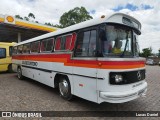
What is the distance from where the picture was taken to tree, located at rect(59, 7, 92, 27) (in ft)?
160

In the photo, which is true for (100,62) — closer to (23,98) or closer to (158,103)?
(158,103)

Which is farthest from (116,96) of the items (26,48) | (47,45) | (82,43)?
(26,48)

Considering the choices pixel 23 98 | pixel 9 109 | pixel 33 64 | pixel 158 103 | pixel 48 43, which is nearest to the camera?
pixel 9 109

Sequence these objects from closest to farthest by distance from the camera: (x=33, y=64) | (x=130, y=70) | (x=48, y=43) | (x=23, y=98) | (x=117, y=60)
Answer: (x=117, y=60)
(x=130, y=70)
(x=23, y=98)
(x=48, y=43)
(x=33, y=64)

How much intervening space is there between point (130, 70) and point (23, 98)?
4.28m

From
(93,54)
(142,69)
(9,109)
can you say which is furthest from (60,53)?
(142,69)

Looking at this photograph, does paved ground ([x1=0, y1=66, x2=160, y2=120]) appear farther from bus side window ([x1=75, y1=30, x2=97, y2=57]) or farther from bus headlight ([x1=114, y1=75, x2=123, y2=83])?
bus side window ([x1=75, y1=30, x2=97, y2=57])

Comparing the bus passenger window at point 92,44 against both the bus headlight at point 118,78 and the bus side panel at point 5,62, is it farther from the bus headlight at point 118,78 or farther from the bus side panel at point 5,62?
the bus side panel at point 5,62

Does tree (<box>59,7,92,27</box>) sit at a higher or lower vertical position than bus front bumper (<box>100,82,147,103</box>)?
higher

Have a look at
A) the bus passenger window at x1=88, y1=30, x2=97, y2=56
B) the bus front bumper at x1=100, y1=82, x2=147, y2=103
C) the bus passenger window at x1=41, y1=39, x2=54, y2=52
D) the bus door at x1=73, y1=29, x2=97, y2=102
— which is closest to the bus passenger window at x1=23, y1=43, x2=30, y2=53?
the bus passenger window at x1=41, y1=39, x2=54, y2=52

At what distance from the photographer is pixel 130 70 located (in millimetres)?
4887

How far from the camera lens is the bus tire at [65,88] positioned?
621 centimetres

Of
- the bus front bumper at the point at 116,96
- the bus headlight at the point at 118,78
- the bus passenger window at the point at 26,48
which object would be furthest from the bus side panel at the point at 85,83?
the bus passenger window at the point at 26,48

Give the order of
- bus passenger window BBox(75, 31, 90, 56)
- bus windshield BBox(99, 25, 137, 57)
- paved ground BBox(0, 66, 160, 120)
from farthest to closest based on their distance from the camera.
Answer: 1. paved ground BBox(0, 66, 160, 120)
2. bus passenger window BBox(75, 31, 90, 56)
3. bus windshield BBox(99, 25, 137, 57)
